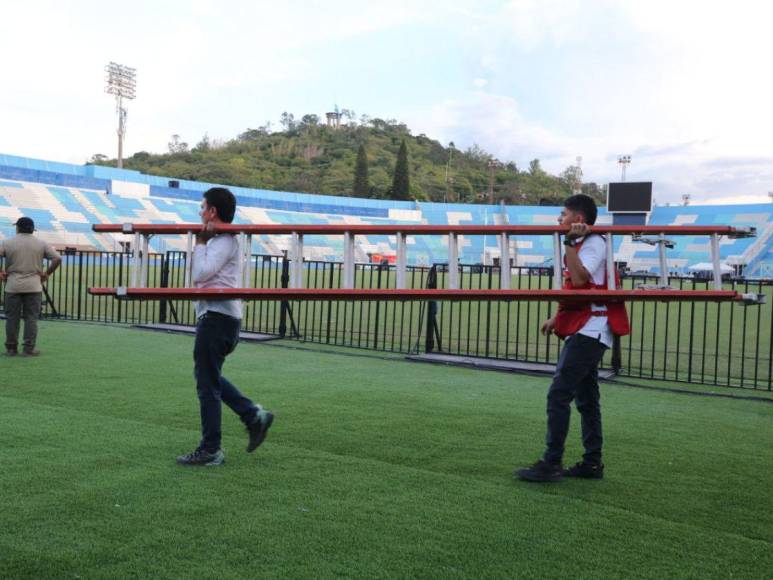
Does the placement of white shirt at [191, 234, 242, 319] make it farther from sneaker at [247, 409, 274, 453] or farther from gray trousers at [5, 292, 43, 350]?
gray trousers at [5, 292, 43, 350]

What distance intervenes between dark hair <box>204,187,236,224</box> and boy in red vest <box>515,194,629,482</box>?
207 centimetres

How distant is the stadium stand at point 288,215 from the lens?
160 feet

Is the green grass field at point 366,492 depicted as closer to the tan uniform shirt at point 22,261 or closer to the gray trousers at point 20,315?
the gray trousers at point 20,315

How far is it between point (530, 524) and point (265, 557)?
1.38m

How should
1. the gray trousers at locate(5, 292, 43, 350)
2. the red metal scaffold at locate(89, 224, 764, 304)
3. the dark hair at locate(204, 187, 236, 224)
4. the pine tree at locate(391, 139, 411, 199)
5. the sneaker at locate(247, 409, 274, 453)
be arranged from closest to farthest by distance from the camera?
the red metal scaffold at locate(89, 224, 764, 304), the dark hair at locate(204, 187, 236, 224), the sneaker at locate(247, 409, 274, 453), the gray trousers at locate(5, 292, 43, 350), the pine tree at locate(391, 139, 411, 199)

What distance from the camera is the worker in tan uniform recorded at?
9.12 metres

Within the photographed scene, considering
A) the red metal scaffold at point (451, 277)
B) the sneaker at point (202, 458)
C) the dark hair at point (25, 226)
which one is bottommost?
the sneaker at point (202, 458)

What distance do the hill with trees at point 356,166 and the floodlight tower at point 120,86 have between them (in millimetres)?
20336

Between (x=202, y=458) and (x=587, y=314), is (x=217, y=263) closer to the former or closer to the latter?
(x=202, y=458)

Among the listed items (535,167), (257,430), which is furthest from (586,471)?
(535,167)

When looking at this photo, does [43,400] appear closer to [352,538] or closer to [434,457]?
[434,457]

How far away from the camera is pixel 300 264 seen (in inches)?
165

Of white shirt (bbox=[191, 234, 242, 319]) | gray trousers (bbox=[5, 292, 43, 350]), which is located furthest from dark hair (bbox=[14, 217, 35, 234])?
white shirt (bbox=[191, 234, 242, 319])

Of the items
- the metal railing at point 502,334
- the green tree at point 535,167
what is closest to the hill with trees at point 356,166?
the green tree at point 535,167
